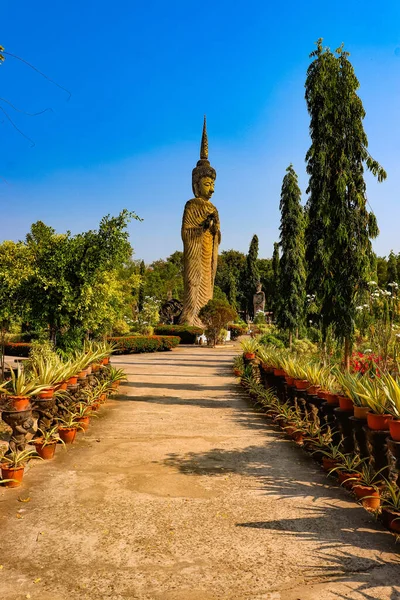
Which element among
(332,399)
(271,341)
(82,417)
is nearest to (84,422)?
(82,417)

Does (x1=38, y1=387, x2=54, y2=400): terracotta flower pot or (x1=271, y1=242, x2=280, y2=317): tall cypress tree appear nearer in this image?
(x1=38, y1=387, x2=54, y2=400): terracotta flower pot

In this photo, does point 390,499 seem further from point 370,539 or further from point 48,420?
point 48,420

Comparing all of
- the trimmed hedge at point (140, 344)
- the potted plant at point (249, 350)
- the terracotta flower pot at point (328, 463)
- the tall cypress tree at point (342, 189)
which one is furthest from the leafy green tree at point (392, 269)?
the terracotta flower pot at point (328, 463)

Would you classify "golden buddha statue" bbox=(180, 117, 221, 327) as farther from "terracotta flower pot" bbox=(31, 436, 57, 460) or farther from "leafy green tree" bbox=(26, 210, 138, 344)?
"terracotta flower pot" bbox=(31, 436, 57, 460)

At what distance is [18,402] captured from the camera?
4.71 metres

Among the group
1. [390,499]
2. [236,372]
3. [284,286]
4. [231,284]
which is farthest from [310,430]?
[231,284]

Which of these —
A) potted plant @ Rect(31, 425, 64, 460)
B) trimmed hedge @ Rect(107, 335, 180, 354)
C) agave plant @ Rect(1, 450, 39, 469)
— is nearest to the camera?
agave plant @ Rect(1, 450, 39, 469)

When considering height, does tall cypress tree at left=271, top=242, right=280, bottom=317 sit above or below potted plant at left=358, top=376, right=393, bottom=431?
above

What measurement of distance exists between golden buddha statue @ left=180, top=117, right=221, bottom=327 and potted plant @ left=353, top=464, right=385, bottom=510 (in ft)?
93.7

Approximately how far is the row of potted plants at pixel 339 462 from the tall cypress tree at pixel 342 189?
7.42ft

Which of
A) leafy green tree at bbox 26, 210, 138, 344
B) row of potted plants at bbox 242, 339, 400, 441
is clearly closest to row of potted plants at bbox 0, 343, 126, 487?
leafy green tree at bbox 26, 210, 138, 344

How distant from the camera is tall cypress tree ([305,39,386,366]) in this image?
8602 mm

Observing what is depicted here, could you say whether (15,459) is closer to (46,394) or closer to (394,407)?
(46,394)

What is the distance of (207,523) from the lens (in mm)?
3523
